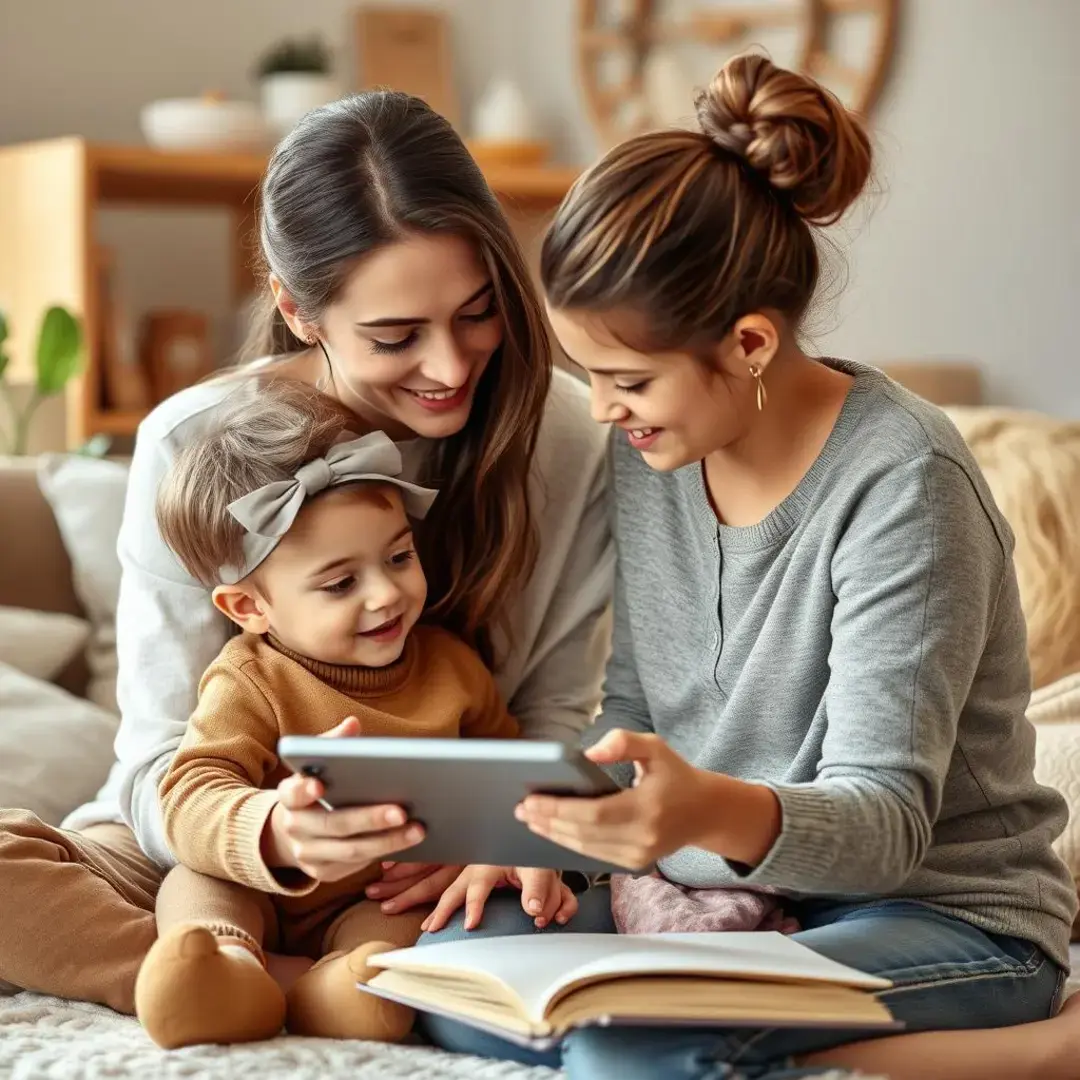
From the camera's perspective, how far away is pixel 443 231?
1537mm

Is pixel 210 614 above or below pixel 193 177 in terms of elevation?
below

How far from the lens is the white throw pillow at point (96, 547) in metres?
2.22

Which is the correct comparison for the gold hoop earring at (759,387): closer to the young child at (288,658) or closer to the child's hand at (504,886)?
the young child at (288,658)

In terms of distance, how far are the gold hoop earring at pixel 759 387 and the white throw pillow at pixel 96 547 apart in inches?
43.5

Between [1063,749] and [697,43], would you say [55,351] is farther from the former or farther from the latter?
[1063,749]

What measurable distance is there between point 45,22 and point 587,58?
3.97 feet

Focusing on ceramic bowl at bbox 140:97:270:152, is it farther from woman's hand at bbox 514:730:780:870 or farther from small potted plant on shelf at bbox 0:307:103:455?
woman's hand at bbox 514:730:780:870

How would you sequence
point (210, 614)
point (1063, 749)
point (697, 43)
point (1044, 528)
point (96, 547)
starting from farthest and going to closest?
point (697, 43)
point (96, 547)
point (1044, 528)
point (1063, 749)
point (210, 614)

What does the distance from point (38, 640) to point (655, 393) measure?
1.13 m

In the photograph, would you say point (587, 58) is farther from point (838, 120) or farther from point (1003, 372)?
point (838, 120)

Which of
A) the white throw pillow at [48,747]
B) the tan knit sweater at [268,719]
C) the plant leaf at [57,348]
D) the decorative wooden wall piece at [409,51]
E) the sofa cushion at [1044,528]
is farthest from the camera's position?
the decorative wooden wall piece at [409,51]

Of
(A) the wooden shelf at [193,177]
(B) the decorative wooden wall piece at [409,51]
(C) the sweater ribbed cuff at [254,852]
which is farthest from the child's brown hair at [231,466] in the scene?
(B) the decorative wooden wall piece at [409,51]

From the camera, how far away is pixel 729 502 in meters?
1.50

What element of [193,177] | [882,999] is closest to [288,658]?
[882,999]
